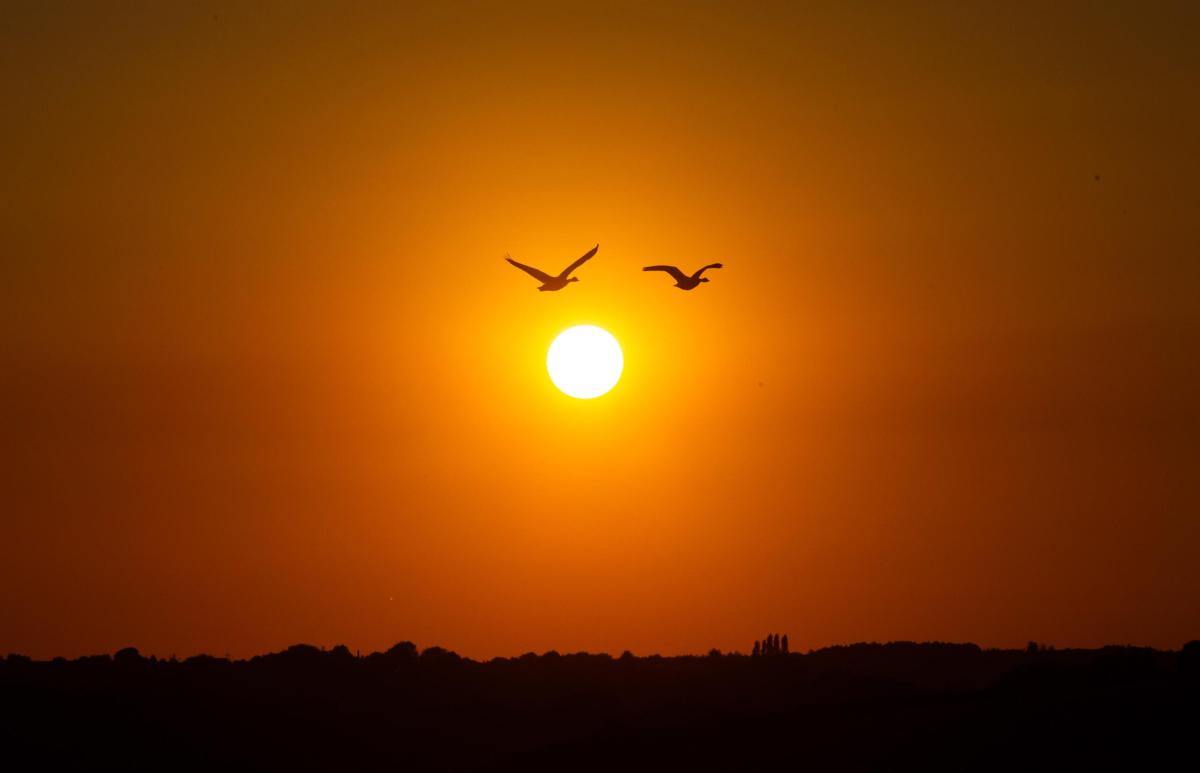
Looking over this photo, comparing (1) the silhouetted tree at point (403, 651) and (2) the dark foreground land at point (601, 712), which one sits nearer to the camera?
(2) the dark foreground land at point (601, 712)

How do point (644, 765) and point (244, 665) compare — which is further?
point (244, 665)

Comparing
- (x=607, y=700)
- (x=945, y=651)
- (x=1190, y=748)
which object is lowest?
(x=1190, y=748)

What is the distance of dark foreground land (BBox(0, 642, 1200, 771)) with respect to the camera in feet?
236

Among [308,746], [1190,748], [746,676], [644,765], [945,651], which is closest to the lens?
[1190,748]

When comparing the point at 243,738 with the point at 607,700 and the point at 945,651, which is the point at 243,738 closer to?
the point at 607,700

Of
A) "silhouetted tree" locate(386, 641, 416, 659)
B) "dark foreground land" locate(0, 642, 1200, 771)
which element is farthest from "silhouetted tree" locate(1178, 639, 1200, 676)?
"silhouetted tree" locate(386, 641, 416, 659)

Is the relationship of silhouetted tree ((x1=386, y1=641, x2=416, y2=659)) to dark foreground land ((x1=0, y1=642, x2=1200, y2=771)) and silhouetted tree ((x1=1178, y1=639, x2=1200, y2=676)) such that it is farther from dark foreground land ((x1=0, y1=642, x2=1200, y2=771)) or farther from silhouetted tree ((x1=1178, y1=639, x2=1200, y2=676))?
silhouetted tree ((x1=1178, y1=639, x2=1200, y2=676))

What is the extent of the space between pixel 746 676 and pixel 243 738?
18.4 meters

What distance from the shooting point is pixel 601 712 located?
82938 mm

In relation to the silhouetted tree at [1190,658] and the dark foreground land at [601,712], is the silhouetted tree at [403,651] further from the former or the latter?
the silhouetted tree at [1190,658]

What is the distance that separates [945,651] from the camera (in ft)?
324

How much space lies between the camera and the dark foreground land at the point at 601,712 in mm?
71812

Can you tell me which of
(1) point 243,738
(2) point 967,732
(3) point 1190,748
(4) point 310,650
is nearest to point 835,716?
(2) point 967,732

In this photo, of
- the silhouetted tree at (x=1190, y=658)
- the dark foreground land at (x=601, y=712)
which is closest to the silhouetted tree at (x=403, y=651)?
the dark foreground land at (x=601, y=712)
